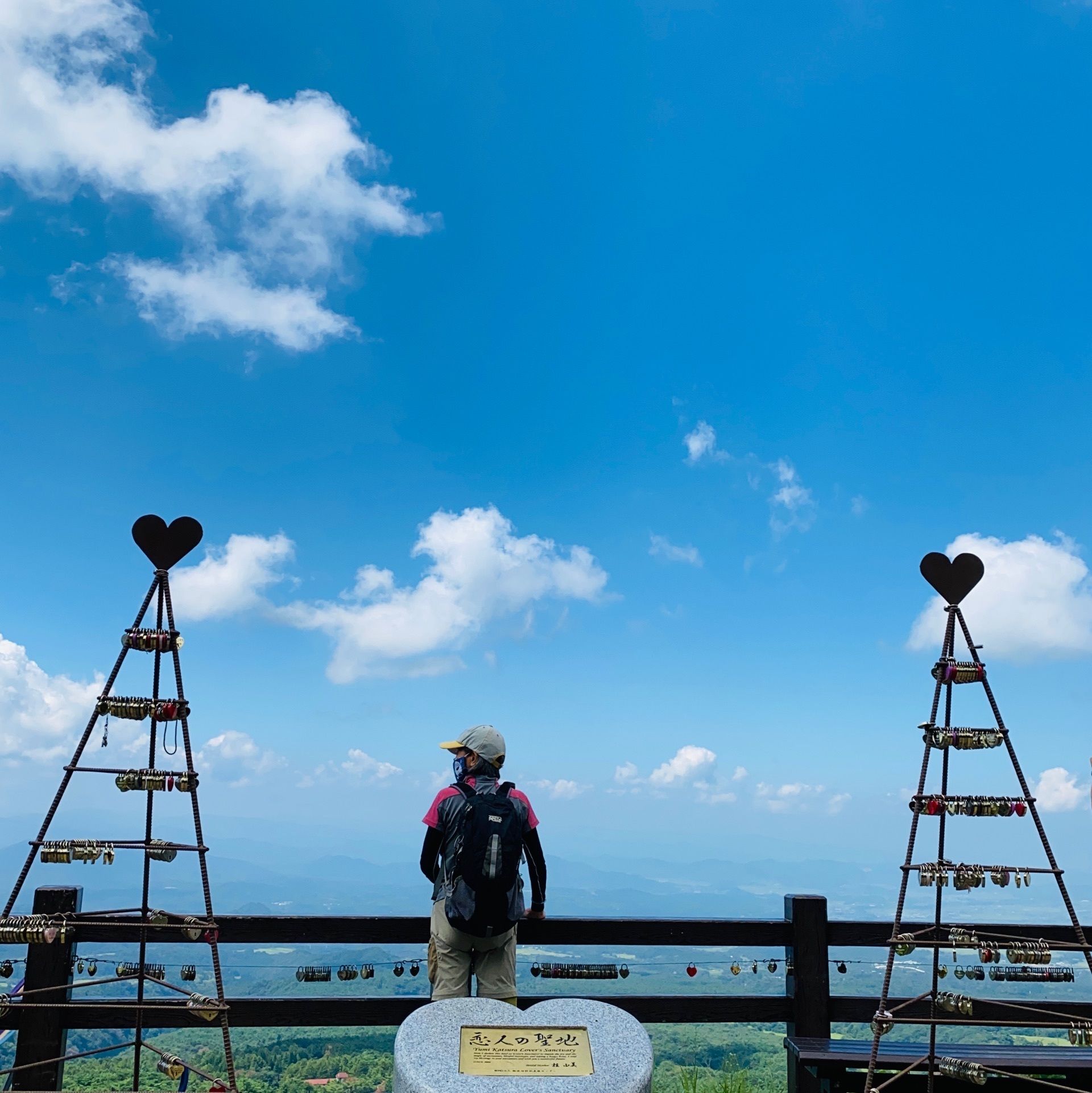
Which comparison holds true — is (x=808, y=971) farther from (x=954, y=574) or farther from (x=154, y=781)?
(x=154, y=781)

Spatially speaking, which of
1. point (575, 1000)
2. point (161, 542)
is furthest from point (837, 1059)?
point (161, 542)

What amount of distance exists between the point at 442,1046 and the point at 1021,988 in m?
4.19

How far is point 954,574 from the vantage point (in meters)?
5.12

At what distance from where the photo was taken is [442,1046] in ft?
13.4

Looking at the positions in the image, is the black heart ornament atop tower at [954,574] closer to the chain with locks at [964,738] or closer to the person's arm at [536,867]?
the chain with locks at [964,738]

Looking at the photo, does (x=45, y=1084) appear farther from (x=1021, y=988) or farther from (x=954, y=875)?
(x=1021, y=988)

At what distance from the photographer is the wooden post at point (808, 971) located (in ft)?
19.2

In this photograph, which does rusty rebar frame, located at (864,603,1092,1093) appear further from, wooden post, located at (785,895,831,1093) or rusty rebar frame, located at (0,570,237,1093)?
rusty rebar frame, located at (0,570,237,1093)

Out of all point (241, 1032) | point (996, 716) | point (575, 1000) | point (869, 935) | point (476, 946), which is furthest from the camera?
point (241, 1032)

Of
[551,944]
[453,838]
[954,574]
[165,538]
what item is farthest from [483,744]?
[954,574]

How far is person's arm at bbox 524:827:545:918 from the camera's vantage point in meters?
5.58

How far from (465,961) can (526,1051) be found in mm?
1392

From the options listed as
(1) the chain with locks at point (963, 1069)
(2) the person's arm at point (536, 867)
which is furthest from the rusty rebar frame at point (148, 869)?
(1) the chain with locks at point (963, 1069)

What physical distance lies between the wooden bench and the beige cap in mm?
2419
